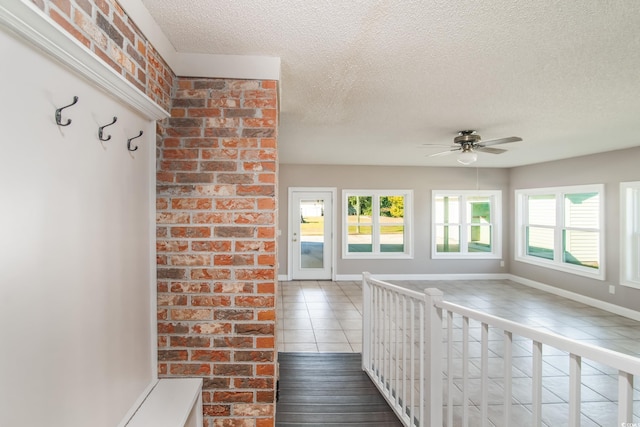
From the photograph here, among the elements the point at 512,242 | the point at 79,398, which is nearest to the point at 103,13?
the point at 79,398

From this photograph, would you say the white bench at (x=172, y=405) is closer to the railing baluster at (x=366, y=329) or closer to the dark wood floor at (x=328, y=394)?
the dark wood floor at (x=328, y=394)

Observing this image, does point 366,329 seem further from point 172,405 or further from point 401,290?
point 172,405

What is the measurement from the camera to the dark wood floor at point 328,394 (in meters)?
2.36

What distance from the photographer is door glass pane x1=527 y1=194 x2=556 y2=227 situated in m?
6.40

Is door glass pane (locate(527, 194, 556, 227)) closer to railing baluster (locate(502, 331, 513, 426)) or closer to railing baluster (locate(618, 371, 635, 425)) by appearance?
railing baluster (locate(502, 331, 513, 426))

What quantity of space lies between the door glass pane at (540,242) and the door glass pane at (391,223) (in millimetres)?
2612

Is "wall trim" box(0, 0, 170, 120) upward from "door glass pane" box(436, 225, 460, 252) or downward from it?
upward

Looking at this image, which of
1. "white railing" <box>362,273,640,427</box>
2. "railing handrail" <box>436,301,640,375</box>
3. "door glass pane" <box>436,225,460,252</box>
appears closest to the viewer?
"railing handrail" <box>436,301,640,375</box>

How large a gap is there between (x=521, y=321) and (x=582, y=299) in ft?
5.92

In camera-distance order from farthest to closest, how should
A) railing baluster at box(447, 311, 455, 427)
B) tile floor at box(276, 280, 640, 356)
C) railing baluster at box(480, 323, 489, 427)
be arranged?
tile floor at box(276, 280, 640, 356) → railing baluster at box(447, 311, 455, 427) → railing baluster at box(480, 323, 489, 427)

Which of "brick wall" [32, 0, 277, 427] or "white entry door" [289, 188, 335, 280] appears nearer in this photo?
"brick wall" [32, 0, 277, 427]

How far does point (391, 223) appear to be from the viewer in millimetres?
7355

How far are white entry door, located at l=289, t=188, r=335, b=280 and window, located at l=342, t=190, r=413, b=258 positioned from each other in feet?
1.37

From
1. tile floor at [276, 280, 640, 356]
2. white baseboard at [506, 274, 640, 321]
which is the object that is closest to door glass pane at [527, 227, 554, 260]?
white baseboard at [506, 274, 640, 321]
